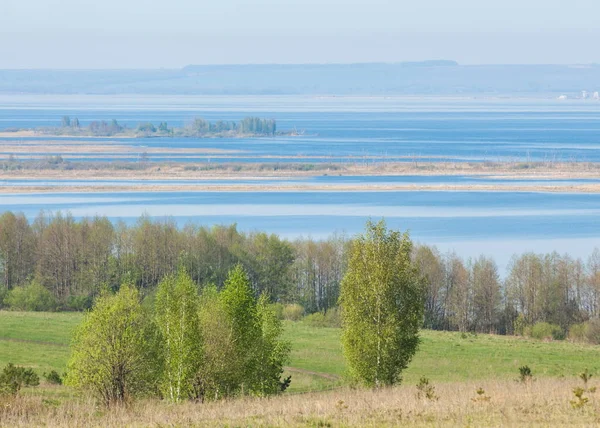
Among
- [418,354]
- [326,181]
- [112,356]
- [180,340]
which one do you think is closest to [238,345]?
[180,340]

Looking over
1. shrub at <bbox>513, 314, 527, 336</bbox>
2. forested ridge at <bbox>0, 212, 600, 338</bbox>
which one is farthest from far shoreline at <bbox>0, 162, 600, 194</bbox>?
shrub at <bbox>513, 314, 527, 336</bbox>

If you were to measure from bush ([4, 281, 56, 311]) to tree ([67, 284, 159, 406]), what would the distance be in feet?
102

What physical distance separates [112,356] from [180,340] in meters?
1.66

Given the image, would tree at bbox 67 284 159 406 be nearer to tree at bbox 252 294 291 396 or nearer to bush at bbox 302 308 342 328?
tree at bbox 252 294 291 396

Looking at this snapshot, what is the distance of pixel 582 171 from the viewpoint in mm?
112375

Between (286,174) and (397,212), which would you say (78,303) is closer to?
(397,212)

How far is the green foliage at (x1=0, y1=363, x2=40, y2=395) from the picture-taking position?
18.0 meters

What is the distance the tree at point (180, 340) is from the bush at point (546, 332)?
2602cm

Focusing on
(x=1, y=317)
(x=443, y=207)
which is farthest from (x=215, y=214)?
(x=1, y=317)

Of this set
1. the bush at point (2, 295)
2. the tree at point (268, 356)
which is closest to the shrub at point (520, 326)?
the tree at point (268, 356)

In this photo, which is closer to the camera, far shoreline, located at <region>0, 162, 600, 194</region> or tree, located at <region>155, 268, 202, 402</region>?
tree, located at <region>155, 268, 202, 402</region>

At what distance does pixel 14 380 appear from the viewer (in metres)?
20.4

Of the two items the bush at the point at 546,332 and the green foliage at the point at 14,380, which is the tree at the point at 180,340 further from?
the bush at the point at 546,332

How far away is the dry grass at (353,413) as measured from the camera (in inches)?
498
